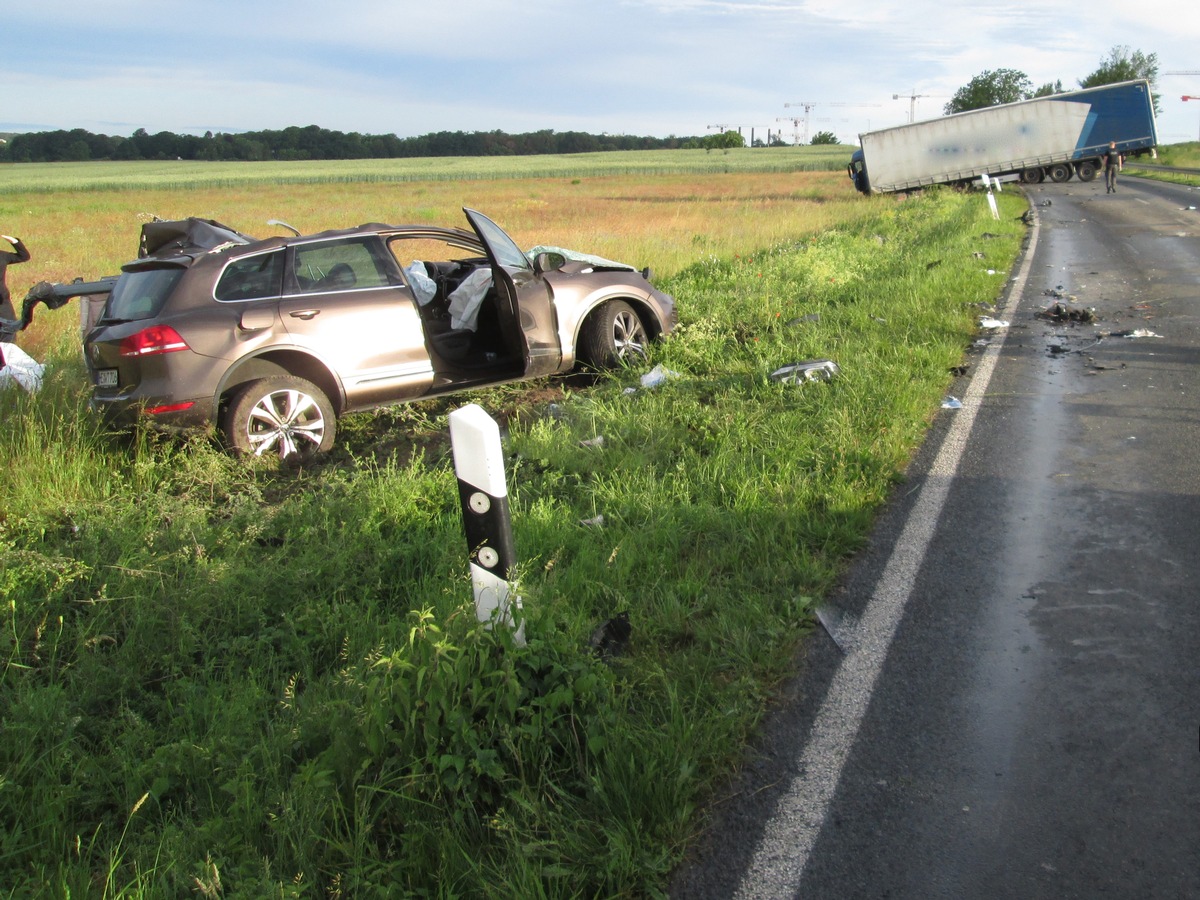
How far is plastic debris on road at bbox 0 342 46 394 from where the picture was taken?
741 centimetres

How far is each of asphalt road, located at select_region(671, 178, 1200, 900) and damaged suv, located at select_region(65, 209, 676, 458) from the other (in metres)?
3.36

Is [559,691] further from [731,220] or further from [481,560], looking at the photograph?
[731,220]

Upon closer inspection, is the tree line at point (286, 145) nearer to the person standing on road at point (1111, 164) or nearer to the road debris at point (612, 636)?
the person standing on road at point (1111, 164)

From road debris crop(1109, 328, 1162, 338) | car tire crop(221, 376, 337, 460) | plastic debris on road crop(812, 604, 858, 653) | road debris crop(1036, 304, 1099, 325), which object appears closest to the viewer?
plastic debris on road crop(812, 604, 858, 653)

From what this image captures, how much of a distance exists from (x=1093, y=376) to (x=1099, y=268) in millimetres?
8199

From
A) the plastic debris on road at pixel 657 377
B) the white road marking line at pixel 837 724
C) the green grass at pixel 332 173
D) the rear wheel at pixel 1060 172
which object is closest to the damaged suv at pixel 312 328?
the plastic debris on road at pixel 657 377

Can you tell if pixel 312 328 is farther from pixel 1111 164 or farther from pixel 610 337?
pixel 1111 164

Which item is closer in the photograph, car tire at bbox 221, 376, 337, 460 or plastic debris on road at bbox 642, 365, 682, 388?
car tire at bbox 221, 376, 337, 460

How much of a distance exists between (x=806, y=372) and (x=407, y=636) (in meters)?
4.76

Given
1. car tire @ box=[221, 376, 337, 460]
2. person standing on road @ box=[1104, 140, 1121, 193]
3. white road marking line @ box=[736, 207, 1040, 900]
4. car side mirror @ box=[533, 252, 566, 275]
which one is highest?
person standing on road @ box=[1104, 140, 1121, 193]

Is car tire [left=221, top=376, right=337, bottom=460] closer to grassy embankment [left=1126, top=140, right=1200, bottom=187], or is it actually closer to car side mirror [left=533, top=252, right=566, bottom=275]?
car side mirror [left=533, top=252, right=566, bottom=275]

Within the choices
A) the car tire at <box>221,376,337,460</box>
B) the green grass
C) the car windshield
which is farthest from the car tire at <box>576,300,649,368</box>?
the green grass

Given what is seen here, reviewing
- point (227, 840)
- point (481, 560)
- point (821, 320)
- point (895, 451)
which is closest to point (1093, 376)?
point (821, 320)

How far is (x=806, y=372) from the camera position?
24.7ft
